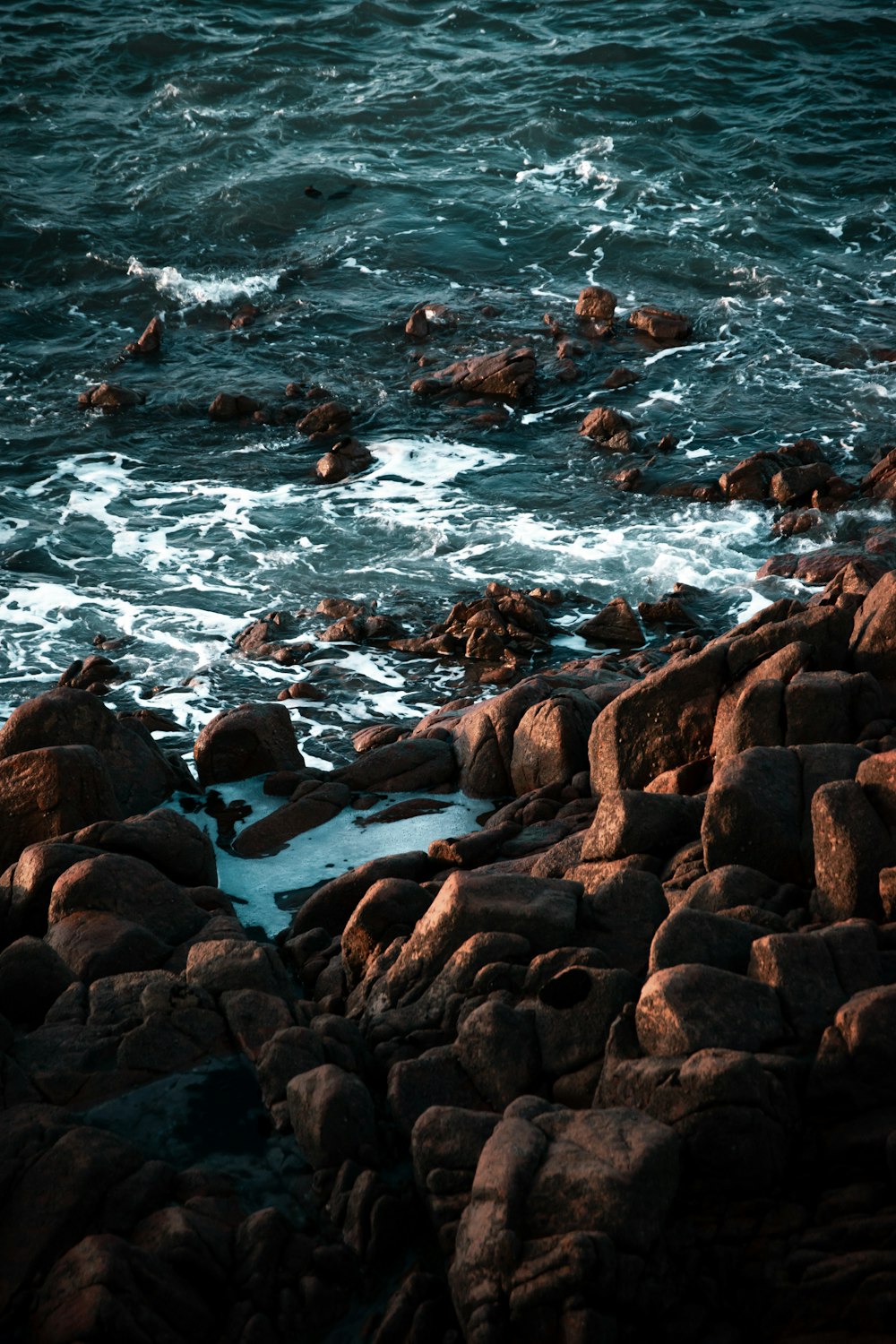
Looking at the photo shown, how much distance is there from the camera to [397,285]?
25.8m

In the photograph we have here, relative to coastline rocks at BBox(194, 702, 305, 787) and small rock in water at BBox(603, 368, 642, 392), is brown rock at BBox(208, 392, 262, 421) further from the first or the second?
coastline rocks at BBox(194, 702, 305, 787)

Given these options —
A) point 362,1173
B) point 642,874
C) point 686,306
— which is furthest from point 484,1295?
point 686,306

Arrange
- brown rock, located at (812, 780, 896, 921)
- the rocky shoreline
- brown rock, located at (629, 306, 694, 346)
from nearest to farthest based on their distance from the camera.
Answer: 1. the rocky shoreline
2. brown rock, located at (812, 780, 896, 921)
3. brown rock, located at (629, 306, 694, 346)

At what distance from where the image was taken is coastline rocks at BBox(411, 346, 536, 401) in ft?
70.6

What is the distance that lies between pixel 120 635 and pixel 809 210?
19351 millimetres

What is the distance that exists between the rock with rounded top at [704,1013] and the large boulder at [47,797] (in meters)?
5.35

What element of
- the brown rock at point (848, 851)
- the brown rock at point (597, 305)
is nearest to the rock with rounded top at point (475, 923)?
the brown rock at point (848, 851)

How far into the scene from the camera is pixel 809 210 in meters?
28.2

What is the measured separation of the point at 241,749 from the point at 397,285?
626 inches

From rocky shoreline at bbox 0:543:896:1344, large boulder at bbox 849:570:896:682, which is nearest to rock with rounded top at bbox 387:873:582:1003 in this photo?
rocky shoreline at bbox 0:543:896:1344

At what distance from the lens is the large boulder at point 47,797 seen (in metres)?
10.3

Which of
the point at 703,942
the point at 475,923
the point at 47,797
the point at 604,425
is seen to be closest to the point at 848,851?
the point at 703,942

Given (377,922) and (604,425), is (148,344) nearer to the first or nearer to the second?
(604,425)

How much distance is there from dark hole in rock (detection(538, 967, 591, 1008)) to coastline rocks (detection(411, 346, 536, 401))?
613 inches
